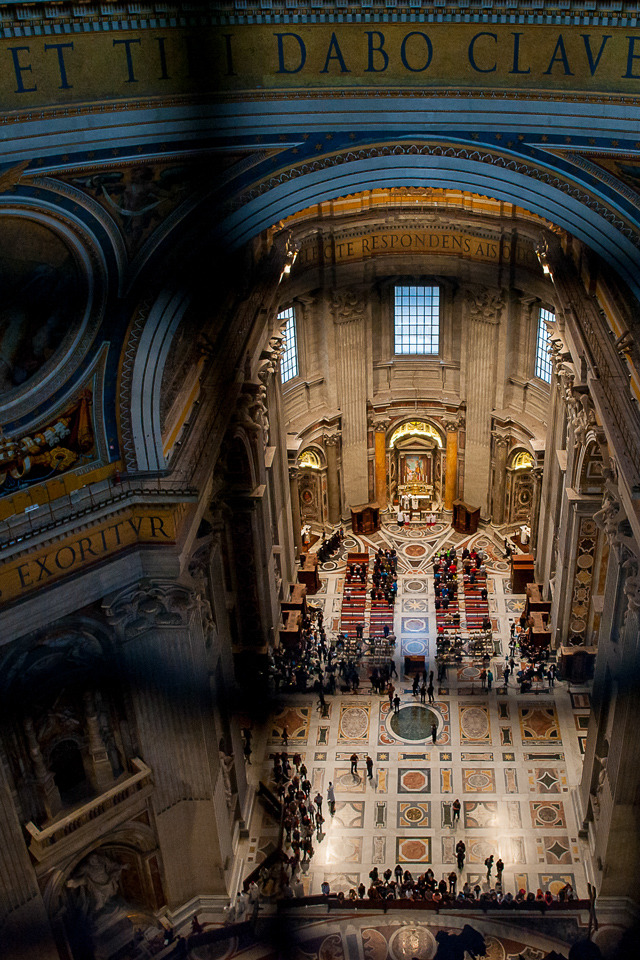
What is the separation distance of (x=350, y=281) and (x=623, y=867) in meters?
17.0

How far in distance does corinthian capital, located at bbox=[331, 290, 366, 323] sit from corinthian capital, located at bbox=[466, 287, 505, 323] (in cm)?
314

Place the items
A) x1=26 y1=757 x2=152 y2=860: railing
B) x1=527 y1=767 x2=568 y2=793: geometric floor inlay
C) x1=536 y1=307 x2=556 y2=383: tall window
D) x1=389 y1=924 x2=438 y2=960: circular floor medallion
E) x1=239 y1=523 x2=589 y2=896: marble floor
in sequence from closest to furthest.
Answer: x1=26 y1=757 x2=152 y2=860: railing → x1=389 y1=924 x2=438 y2=960: circular floor medallion → x1=239 y1=523 x2=589 y2=896: marble floor → x1=527 y1=767 x2=568 y2=793: geometric floor inlay → x1=536 y1=307 x2=556 y2=383: tall window

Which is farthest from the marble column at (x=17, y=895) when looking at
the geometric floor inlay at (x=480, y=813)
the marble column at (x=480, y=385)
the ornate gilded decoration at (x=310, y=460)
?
the marble column at (x=480, y=385)

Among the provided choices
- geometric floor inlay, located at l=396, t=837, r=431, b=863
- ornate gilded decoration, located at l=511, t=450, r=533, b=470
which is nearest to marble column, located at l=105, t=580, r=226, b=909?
geometric floor inlay, located at l=396, t=837, r=431, b=863

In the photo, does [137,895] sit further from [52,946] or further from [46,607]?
Answer: [46,607]

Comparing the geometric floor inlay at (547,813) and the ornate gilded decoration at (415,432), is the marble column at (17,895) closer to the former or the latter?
the geometric floor inlay at (547,813)

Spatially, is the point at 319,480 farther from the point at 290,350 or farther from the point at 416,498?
the point at 290,350

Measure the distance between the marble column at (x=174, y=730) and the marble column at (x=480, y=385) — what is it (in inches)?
602

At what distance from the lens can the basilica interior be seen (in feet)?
30.6

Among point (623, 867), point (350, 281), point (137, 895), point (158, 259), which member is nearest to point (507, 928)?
point (623, 867)

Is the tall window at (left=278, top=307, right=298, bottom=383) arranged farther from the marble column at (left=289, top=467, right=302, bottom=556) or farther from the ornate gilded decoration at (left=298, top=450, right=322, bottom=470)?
the marble column at (left=289, top=467, right=302, bottom=556)

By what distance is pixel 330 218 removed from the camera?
26766mm

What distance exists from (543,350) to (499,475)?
4.39 meters

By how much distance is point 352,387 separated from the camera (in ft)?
98.7
